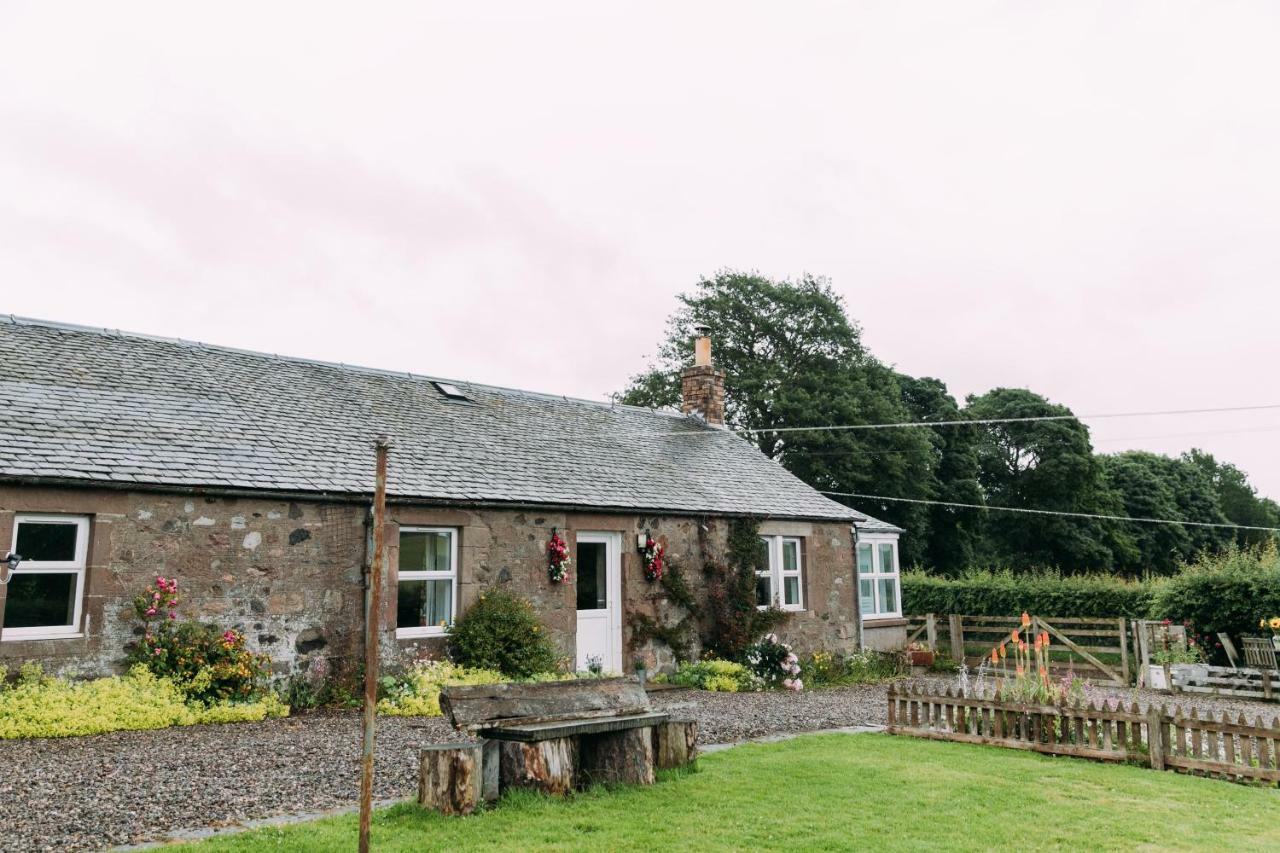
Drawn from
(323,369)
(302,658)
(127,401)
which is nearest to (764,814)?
(302,658)

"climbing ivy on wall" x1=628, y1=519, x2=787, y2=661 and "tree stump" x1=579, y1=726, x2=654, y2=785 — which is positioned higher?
"climbing ivy on wall" x1=628, y1=519, x2=787, y2=661

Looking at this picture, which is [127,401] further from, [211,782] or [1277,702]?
[1277,702]

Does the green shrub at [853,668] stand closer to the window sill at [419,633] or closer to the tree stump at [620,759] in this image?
the window sill at [419,633]

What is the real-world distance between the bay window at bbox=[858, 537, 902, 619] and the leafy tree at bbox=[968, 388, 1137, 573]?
1887 cm

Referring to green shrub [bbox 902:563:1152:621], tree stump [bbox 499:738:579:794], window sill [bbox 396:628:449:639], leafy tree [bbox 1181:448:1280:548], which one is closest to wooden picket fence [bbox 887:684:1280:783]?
tree stump [bbox 499:738:579:794]

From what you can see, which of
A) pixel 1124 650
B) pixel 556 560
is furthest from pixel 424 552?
pixel 1124 650

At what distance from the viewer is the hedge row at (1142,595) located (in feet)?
57.0

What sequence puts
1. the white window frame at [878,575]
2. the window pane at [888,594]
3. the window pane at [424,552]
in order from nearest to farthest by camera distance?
the window pane at [424,552] → the white window frame at [878,575] → the window pane at [888,594]

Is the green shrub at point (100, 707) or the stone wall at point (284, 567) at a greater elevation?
the stone wall at point (284, 567)

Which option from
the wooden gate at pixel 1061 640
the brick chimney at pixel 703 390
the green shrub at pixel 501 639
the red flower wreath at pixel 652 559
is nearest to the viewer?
the green shrub at pixel 501 639

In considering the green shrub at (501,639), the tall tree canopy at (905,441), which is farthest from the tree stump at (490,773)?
the tall tree canopy at (905,441)

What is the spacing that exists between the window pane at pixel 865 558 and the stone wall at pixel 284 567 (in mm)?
7169

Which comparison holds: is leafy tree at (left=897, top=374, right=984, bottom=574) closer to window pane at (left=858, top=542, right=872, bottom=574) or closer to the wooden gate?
the wooden gate

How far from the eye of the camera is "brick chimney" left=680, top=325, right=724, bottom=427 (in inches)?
894
